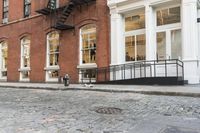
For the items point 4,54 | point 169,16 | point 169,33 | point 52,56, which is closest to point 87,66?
point 52,56

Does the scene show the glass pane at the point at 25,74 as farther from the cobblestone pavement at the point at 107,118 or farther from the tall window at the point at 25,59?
the cobblestone pavement at the point at 107,118

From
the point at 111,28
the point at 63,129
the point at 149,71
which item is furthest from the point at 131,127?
the point at 111,28

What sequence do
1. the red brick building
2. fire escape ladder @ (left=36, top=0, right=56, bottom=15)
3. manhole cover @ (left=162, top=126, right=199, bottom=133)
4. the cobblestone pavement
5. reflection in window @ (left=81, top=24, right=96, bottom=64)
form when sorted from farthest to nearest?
fire escape ladder @ (left=36, top=0, right=56, bottom=15) → reflection in window @ (left=81, top=24, right=96, bottom=64) → the red brick building → the cobblestone pavement → manhole cover @ (left=162, top=126, right=199, bottom=133)

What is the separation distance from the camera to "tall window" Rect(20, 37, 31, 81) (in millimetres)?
23844

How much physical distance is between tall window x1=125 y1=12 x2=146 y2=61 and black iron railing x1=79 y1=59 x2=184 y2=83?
0.86 meters

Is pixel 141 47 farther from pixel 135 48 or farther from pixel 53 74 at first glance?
pixel 53 74

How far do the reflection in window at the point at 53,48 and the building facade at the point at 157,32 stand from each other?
5.64 metres

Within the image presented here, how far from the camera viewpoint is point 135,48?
17.3 m

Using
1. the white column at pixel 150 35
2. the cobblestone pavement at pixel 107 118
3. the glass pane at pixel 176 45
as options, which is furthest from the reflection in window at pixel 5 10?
the cobblestone pavement at pixel 107 118

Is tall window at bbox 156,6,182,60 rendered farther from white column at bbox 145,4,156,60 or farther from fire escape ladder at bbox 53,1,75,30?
fire escape ladder at bbox 53,1,75,30

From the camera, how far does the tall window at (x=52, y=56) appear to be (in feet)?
69.9

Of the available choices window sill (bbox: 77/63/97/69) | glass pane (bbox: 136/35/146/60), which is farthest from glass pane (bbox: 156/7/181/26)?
window sill (bbox: 77/63/97/69)

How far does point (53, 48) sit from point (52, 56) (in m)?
0.64

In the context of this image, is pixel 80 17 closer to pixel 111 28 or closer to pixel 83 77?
pixel 111 28
